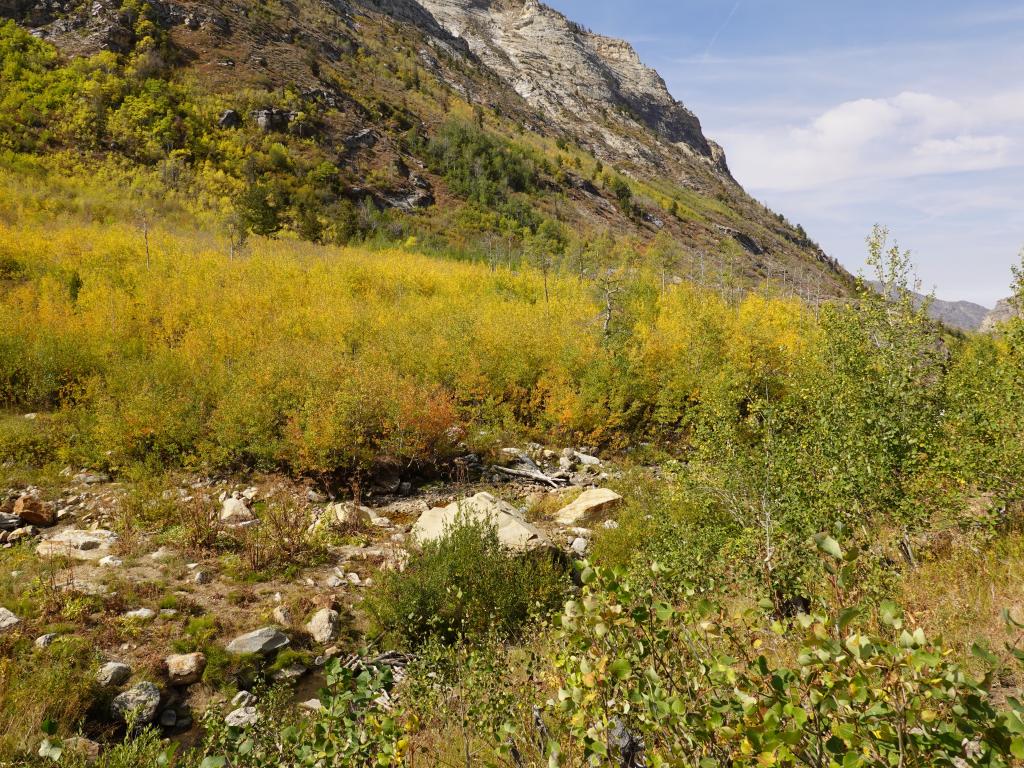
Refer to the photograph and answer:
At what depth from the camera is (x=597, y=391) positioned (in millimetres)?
16750

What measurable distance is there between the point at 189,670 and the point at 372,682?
5.66m

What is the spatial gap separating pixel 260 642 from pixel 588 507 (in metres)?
6.73

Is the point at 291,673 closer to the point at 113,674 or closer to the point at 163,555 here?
the point at 113,674

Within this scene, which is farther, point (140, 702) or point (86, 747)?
point (140, 702)

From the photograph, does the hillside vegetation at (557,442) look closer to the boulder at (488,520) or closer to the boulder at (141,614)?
the boulder at (141,614)

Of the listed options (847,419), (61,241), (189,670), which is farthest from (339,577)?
(61,241)

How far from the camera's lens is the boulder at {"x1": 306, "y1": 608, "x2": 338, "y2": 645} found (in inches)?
285

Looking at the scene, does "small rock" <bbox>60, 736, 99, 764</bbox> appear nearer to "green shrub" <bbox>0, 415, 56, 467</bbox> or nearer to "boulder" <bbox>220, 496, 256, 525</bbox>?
"boulder" <bbox>220, 496, 256, 525</bbox>

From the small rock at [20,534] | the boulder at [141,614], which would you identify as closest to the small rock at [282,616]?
the boulder at [141,614]

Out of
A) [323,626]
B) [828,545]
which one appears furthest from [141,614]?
[828,545]

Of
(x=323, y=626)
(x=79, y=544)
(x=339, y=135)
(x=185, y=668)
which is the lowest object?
(x=79, y=544)

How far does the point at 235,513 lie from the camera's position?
1019 centimetres

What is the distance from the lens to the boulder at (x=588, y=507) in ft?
36.7

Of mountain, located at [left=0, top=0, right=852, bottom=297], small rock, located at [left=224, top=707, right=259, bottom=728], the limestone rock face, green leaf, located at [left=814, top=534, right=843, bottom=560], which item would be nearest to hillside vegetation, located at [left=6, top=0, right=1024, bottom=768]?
green leaf, located at [left=814, top=534, right=843, bottom=560]
